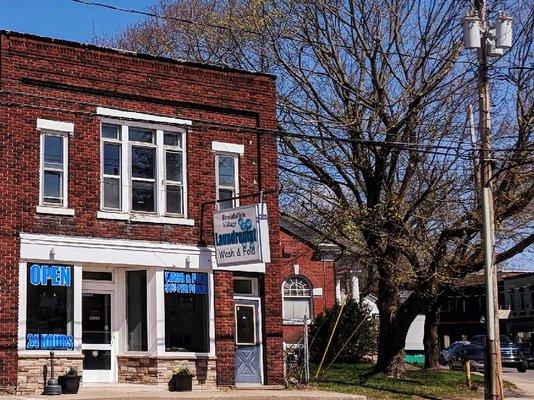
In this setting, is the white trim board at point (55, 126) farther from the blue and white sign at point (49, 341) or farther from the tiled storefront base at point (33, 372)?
the tiled storefront base at point (33, 372)

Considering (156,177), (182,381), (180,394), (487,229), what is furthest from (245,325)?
(487,229)

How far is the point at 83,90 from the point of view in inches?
882

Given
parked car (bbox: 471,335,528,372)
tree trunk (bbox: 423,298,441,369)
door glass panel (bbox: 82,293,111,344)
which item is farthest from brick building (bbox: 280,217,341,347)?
door glass panel (bbox: 82,293,111,344)

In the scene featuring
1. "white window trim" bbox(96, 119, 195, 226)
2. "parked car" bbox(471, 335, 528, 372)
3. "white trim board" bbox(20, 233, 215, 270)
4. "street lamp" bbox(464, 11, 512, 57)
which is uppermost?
"street lamp" bbox(464, 11, 512, 57)

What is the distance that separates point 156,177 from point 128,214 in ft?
4.13

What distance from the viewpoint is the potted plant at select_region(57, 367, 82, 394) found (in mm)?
20547

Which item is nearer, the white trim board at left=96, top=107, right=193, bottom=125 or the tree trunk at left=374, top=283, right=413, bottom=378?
the white trim board at left=96, top=107, right=193, bottom=125

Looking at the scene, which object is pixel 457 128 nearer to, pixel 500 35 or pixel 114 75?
pixel 500 35

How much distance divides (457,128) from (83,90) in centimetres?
1105

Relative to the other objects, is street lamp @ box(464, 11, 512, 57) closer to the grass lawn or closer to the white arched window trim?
the grass lawn

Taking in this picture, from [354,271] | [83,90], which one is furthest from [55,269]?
[354,271]

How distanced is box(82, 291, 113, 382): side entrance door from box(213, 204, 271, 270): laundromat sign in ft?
10.0

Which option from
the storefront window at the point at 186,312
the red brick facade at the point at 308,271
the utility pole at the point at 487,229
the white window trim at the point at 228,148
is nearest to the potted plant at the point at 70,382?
the storefront window at the point at 186,312

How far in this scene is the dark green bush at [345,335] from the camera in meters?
37.0
